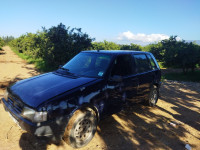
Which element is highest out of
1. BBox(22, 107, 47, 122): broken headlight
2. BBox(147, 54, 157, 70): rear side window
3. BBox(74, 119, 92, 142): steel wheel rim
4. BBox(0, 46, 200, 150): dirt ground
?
BBox(147, 54, 157, 70): rear side window

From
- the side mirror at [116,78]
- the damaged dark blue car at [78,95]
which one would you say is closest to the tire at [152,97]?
the damaged dark blue car at [78,95]

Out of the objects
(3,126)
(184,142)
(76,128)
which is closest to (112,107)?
(76,128)

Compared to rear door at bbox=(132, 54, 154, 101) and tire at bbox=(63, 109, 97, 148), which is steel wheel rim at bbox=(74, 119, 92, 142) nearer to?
tire at bbox=(63, 109, 97, 148)

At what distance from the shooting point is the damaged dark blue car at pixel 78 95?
7.88ft

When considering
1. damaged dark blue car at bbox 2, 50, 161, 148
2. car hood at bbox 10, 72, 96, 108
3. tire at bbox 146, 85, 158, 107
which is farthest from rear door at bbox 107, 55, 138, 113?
tire at bbox 146, 85, 158, 107

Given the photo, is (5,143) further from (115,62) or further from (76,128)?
(115,62)

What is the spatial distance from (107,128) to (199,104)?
4340mm

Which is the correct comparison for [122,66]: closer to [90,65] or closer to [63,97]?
[90,65]

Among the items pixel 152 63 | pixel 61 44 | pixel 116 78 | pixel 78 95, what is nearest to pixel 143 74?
pixel 152 63

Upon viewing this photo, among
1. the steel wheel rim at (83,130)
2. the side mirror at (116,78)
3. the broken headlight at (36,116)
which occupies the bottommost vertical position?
the steel wheel rim at (83,130)

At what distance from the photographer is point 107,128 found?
360 centimetres

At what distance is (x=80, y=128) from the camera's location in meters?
2.84

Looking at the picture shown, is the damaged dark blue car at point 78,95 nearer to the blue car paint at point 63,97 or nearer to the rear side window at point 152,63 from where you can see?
the blue car paint at point 63,97

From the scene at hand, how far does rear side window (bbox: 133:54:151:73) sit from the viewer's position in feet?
13.8
